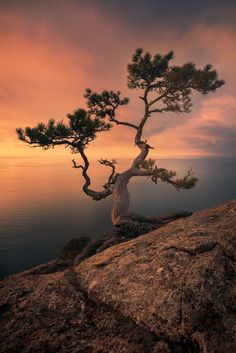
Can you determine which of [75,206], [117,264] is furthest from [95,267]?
[75,206]

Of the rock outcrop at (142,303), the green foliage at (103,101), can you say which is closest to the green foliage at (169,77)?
the green foliage at (103,101)

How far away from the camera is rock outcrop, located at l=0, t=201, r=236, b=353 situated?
4.89m

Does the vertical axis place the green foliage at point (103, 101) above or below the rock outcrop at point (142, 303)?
above

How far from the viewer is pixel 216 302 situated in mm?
5102

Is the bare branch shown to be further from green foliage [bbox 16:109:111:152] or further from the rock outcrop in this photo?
the rock outcrop

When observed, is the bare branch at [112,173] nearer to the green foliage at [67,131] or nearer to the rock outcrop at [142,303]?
the green foliage at [67,131]

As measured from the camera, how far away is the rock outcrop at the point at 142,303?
4891 mm

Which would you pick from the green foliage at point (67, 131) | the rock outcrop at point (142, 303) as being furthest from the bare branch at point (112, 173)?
the rock outcrop at point (142, 303)

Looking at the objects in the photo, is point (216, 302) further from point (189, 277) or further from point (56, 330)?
point (56, 330)

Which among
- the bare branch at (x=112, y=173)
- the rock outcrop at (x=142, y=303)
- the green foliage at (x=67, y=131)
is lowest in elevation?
the rock outcrop at (x=142, y=303)

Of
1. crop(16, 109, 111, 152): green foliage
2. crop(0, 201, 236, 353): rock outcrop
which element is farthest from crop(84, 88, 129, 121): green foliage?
crop(0, 201, 236, 353): rock outcrop

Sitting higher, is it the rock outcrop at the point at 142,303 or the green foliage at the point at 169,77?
the green foliage at the point at 169,77

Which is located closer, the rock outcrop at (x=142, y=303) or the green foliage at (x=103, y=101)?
the rock outcrop at (x=142, y=303)

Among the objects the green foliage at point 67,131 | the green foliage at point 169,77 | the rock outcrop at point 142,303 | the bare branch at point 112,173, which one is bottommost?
the rock outcrop at point 142,303
